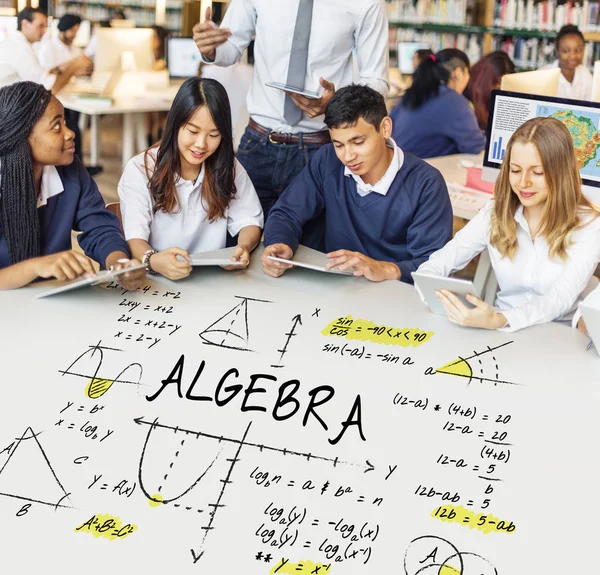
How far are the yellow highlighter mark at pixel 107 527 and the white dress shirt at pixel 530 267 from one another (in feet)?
2.99

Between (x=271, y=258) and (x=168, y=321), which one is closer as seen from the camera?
(x=168, y=321)

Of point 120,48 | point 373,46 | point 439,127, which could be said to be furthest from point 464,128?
point 120,48

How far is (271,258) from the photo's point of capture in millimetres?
1898

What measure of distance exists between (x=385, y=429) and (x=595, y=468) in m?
0.31

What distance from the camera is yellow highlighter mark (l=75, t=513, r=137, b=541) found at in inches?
40.2

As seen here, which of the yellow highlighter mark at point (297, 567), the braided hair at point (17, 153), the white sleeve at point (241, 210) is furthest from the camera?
the white sleeve at point (241, 210)

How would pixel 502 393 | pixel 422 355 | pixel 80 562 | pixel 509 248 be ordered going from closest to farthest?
pixel 80 562, pixel 502 393, pixel 422 355, pixel 509 248

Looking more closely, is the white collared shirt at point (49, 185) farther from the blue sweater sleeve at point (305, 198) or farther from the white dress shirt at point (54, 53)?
the white dress shirt at point (54, 53)

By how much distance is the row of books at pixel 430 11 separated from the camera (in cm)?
669

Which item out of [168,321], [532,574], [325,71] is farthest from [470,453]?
[325,71]

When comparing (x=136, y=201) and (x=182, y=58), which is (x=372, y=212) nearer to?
(x=136, y=201)

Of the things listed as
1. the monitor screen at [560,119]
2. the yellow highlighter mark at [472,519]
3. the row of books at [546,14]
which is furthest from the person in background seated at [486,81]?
the yellow highlighter mark at [472,519]

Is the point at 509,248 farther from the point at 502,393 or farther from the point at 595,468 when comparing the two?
the point at 595,468

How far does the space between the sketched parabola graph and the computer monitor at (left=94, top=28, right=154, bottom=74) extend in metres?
4.69
